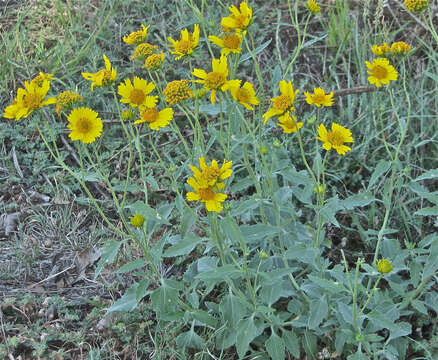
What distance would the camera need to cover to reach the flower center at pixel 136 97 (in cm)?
177

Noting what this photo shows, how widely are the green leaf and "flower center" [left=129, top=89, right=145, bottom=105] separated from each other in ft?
3.05

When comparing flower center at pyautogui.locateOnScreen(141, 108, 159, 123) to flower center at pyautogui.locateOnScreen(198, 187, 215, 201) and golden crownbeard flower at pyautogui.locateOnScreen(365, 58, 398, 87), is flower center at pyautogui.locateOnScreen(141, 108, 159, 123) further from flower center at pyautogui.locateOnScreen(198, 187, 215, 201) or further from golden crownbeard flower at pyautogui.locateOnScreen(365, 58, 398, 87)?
golden crownbeard flower at pyautogui.locateOnScreen(365, 58, 398, 87)

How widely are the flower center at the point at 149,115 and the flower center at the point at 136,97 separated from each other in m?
0.06

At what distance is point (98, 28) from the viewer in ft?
11.2

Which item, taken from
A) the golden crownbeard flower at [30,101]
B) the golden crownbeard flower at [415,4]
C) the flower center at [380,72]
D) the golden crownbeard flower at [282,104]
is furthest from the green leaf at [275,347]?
the golden crownbeard flower at [415,4]

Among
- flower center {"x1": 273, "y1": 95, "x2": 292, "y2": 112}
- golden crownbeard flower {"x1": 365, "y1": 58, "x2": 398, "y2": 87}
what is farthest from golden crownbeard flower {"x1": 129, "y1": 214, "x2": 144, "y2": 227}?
golden crownbeard flower {"x1": 365, "y1": 58, "x2": 398, "y2": 87}

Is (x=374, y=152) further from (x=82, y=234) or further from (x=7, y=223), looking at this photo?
(x=7, y=223)

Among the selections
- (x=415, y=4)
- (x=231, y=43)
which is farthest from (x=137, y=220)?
(x=415, y=4)

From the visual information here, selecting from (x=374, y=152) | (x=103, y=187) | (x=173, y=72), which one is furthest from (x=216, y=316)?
(x=173, y=72)

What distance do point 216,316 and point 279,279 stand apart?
1.33 ft

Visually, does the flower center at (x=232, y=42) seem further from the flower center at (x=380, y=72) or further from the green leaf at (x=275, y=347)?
the green leaf at (x=275, y=347)

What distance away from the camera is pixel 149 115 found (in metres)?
1.71

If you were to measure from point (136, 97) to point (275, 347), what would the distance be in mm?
976

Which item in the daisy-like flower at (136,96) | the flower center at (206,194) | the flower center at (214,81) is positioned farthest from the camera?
the daisy-like flower at (136,96)
